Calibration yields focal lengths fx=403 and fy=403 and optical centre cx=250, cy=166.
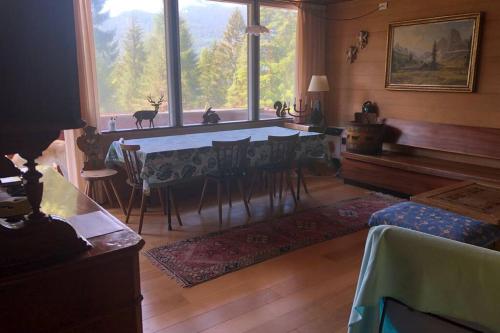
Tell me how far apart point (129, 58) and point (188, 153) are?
161 cm

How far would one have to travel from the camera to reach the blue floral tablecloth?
3.33 meters

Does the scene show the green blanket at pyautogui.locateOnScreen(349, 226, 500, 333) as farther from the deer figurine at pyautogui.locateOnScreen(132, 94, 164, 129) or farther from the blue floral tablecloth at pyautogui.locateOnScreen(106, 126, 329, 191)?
the deer figurine at pyautogui.locateOnScreen(132, 94, 164, 129)

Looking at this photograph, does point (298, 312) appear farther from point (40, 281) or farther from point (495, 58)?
point (495, 58)

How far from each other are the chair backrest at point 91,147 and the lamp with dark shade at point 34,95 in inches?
126

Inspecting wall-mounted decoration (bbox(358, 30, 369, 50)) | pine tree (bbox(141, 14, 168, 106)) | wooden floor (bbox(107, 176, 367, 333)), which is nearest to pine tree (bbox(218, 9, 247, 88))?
pine tree (bbox(141, 14, 168, 106))

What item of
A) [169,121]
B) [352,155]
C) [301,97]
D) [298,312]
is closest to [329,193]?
[352,155]

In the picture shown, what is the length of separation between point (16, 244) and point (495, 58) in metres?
4.51

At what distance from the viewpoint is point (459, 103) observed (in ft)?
14.5

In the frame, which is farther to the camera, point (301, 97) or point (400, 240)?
point (301, 97)

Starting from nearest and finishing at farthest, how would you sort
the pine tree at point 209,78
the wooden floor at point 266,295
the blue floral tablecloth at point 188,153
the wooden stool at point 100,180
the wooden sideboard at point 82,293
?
1. the wooden sideboard at point 82,293
2. the wooden floor at point 266,295
3. the blue floral tablecloth at point 188,153
4. the wooden stool at point 100,180
5. the pine tree at point 209,78

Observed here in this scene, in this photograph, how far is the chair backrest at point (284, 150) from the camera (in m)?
3.96

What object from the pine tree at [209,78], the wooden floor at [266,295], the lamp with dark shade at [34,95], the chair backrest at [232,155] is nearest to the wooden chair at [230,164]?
the chair backrest at [232,155]

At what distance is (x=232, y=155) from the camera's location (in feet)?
12.2

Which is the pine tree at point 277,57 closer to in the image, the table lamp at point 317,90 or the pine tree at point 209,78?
the table lamp at point 317,90
